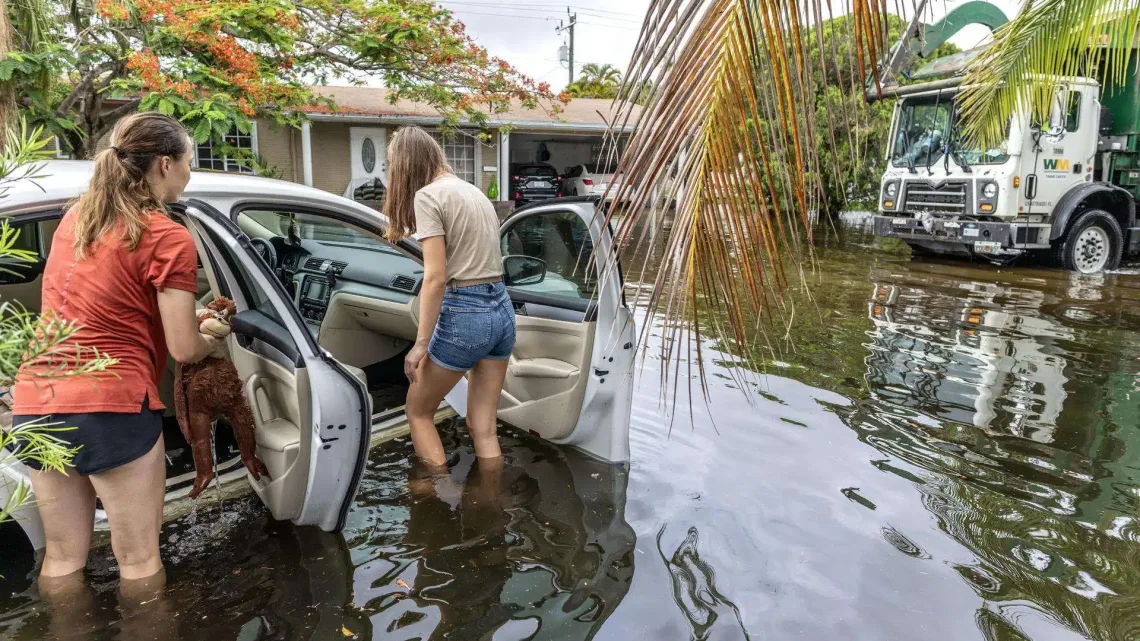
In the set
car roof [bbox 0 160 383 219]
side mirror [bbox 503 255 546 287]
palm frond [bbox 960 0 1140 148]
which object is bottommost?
side mirror [bbox 503 255 546 287]

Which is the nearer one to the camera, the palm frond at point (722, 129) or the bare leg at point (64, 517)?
the palm frond at point (722, 129)

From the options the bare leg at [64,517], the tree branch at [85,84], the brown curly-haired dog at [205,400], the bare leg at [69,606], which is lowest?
the bare leg at [69,606]

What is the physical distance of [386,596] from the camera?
326 centimetres

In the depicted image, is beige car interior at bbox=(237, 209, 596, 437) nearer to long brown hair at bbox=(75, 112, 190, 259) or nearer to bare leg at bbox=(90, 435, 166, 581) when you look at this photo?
bare leg at bbox=(90, 435, 166, 581)

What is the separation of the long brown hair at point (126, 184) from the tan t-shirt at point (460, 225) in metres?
1.17

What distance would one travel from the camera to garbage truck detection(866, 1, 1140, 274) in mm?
12031

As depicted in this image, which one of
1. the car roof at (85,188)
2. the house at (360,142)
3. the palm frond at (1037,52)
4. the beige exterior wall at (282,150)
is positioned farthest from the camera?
the beige exterior wall at (282,150)

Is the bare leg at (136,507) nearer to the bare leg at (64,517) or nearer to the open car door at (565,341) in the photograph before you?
the bare leg at (64,517)

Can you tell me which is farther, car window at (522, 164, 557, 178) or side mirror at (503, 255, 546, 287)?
car window at (522, 164, 557, 178)

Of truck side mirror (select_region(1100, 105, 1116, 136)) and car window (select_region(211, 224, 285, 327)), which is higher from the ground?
truck side mirror (select_region(1100, 105, 1116, 136))

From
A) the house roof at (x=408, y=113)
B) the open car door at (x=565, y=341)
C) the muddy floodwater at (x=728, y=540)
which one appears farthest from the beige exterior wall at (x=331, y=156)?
the open car door at (x=565, y=341)

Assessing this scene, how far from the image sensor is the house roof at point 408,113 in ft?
60.1

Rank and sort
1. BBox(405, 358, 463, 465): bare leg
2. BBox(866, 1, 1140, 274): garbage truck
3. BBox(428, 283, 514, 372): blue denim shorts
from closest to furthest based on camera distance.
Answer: BBox(428, 283, 514, 372): blue denim shorts, BBox(405, 358, 463, 465): bare leg, BBox(866, 1, 1140, 274): garbage truck

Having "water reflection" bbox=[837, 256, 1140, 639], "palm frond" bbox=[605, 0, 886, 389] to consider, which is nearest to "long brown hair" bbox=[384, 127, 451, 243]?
"palm frond" bbox=[605, 0, 886, 389]
